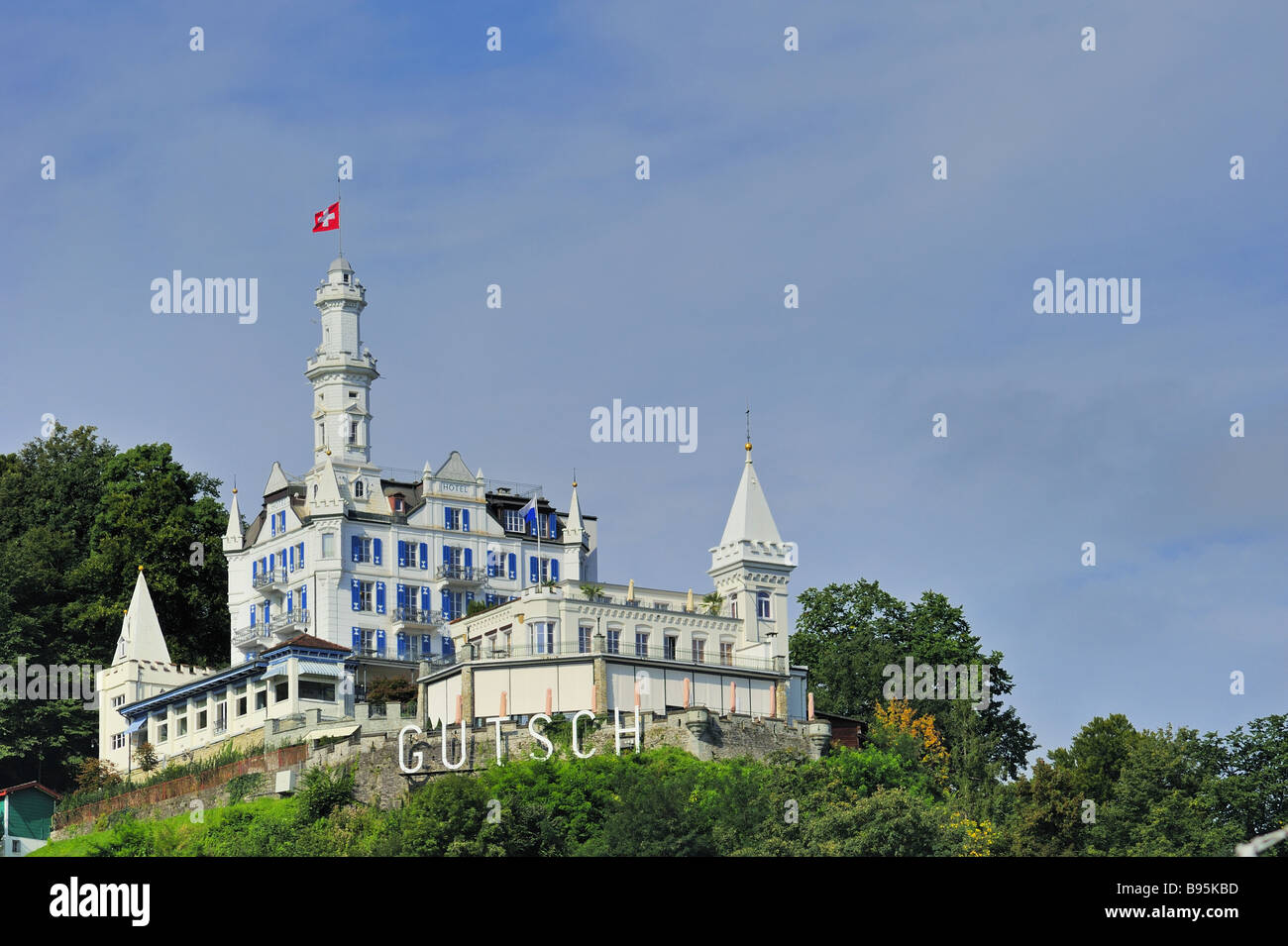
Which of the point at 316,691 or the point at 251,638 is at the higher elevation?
the point at 251,638

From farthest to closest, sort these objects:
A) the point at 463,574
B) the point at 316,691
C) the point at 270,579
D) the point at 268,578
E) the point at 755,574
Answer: the point at 268,578
the point at 270,579
the point at 463,574
the point at 755,574
the point at 316,691

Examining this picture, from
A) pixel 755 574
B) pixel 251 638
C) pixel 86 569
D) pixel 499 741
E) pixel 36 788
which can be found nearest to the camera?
pixel 499 741

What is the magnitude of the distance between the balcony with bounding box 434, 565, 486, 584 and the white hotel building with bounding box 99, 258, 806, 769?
3.5 inches

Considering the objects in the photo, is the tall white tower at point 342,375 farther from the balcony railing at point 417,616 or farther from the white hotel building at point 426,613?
the balcony railing at point 417,616

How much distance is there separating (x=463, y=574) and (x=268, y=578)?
31.6 ft

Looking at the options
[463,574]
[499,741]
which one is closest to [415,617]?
[463,574]

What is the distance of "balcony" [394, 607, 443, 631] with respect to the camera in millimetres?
97438

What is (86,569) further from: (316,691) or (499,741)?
(499,741)

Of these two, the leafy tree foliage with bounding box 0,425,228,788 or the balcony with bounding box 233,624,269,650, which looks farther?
the balcony with bounding box 233,624,269,650

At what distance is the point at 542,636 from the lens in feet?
283

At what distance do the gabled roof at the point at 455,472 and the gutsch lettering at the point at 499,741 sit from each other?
22.9 meters

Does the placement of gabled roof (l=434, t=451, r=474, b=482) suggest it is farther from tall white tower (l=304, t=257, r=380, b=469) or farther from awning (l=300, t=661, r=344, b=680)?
awning (l=300, t=661, r=344, b=680)

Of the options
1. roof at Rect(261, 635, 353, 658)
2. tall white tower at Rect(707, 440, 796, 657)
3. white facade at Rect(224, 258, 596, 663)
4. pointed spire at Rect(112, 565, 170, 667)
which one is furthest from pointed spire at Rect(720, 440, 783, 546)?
pointed spire at Rect(112, 565, 170, 667)

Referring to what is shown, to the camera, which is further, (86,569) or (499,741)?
(86,569)
